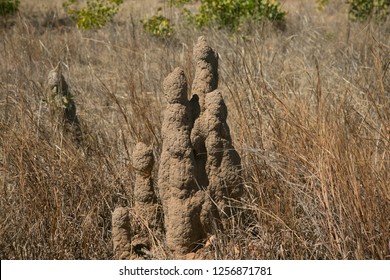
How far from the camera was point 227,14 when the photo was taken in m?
7.04

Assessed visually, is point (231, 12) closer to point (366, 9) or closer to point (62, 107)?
point (366, 9)

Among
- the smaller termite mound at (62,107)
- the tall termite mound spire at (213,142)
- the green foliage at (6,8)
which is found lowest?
the green foliage at (6,8)

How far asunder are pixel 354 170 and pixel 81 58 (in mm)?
4902

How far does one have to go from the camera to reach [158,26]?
23.0 ft

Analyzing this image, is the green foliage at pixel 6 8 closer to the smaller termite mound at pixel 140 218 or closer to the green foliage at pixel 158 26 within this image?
the green foliage at pixel 158 26

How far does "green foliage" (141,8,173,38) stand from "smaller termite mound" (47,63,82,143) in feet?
10.1

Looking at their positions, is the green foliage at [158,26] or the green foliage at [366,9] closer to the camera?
the green foliage at [158,26]

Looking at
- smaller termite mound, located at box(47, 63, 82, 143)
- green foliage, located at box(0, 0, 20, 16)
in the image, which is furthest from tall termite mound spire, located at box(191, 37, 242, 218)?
green foliage, located at box(0, 0, 20, 16)

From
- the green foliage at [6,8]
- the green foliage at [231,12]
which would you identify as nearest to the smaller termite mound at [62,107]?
the green foliage at [231,12]

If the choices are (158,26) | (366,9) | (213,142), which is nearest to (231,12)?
(158,26)

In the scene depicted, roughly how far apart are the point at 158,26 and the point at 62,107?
361cm

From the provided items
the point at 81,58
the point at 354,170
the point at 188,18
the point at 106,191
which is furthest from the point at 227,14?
the point at 354,170

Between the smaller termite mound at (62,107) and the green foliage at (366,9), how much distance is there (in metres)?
4.53

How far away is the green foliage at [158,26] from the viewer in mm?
6836
